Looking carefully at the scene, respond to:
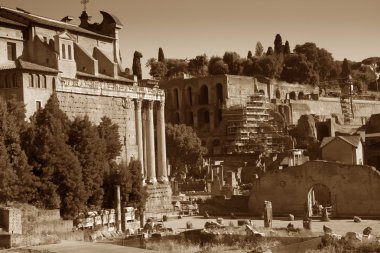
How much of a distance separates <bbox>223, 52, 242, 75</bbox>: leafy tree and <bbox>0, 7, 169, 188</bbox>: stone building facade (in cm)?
4908

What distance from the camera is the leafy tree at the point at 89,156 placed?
3003 centimetres

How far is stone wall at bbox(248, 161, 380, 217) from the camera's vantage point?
38469mm

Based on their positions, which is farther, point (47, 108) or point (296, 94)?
point (296, 94)

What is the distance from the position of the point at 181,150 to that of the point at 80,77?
25.1 m

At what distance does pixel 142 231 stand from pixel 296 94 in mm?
58875

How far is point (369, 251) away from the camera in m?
21.9

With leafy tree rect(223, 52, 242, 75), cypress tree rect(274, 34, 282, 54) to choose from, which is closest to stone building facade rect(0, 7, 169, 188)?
leafy tree rect(223, 52, 242, 75)

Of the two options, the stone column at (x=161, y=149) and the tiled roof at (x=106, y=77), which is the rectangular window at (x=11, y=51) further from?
the stone column at (x=161, y=149)

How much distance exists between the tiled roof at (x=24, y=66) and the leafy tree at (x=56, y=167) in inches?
203

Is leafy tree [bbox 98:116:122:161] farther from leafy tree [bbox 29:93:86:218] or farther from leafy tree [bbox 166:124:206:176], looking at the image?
leafy tree [bbox 166:124:206:176]

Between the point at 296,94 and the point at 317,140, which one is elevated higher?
the point at 296,94

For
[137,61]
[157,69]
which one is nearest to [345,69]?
[157,69]

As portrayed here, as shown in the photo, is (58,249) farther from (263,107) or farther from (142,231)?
(263,107)

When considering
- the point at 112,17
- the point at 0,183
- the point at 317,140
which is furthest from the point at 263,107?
the point at 0,183
